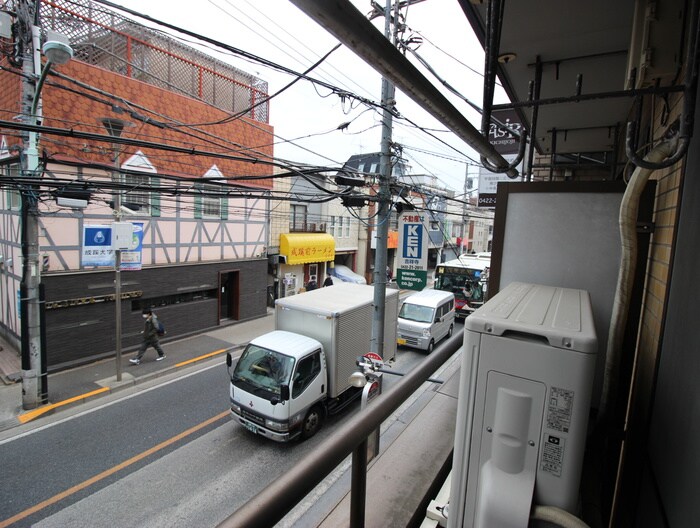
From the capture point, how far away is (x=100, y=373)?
415 inches

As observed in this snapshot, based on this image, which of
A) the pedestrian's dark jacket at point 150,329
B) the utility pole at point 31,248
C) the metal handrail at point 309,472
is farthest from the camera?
the pedestrian's dark jacket at point 150,329

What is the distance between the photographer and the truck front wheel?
25.0ft

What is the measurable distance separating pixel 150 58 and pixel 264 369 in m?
10.3

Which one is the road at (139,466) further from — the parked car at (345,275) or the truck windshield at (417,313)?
the parked car at (345,275)

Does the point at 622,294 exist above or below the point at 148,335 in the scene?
above

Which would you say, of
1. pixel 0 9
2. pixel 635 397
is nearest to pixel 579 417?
pixel 635 397

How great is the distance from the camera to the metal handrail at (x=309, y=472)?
1.00m

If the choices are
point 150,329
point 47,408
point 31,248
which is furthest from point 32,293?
point 150,329

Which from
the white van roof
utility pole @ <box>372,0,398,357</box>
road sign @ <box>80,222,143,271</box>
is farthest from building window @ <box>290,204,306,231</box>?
utility pole @ <box>372,0,398,357</box>

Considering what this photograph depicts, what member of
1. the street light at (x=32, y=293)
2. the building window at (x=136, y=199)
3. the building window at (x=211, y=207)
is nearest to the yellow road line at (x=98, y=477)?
the street light at (x=32, y=293)

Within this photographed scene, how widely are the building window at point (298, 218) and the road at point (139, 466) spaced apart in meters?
12.0

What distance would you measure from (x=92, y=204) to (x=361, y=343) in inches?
336

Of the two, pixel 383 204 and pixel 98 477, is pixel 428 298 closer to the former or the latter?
pixel 383 204

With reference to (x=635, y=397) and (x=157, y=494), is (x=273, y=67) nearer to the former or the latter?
(x=635, y=397)
